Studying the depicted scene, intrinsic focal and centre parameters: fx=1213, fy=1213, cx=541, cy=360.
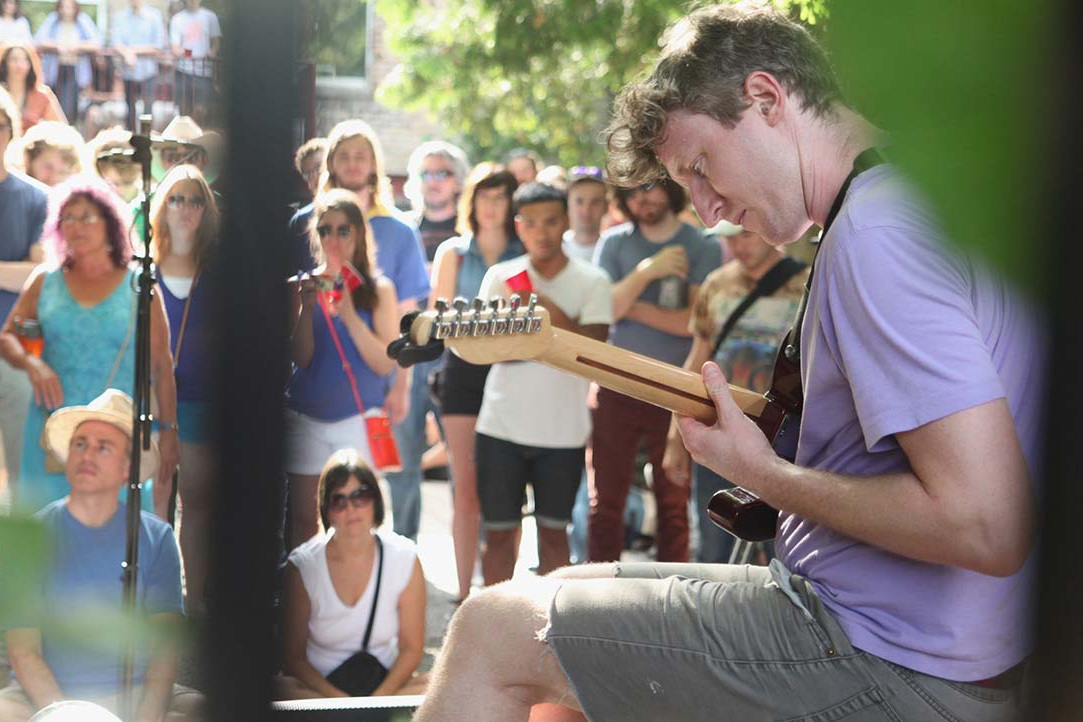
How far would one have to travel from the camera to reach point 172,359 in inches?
96.0

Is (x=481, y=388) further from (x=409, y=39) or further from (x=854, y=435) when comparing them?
(x=409, y=39)

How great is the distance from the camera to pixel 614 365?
198 centimetres

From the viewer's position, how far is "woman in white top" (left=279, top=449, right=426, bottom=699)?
113 inches

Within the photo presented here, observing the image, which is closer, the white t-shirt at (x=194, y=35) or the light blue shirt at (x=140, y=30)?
the white t-shirt at (x=194, y=35)

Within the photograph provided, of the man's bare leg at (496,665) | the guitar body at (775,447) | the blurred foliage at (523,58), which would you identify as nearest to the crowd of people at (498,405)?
the man's bare leg at (496,665)

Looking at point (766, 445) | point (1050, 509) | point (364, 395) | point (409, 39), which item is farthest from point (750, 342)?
point (409, 39)

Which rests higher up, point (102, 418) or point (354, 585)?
point (102, 418)

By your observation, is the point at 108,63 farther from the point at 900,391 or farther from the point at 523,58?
the point at 523,58

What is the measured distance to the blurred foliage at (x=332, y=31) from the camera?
1.57 metres

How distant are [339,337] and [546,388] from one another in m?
0.79

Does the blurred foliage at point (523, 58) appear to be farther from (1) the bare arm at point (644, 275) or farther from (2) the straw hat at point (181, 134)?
(2) the straw hat at point (181, 134)

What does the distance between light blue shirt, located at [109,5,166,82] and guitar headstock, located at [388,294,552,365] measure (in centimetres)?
63

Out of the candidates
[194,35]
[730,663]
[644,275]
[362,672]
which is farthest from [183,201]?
[644,275]

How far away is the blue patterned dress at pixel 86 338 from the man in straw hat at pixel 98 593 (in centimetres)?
4
